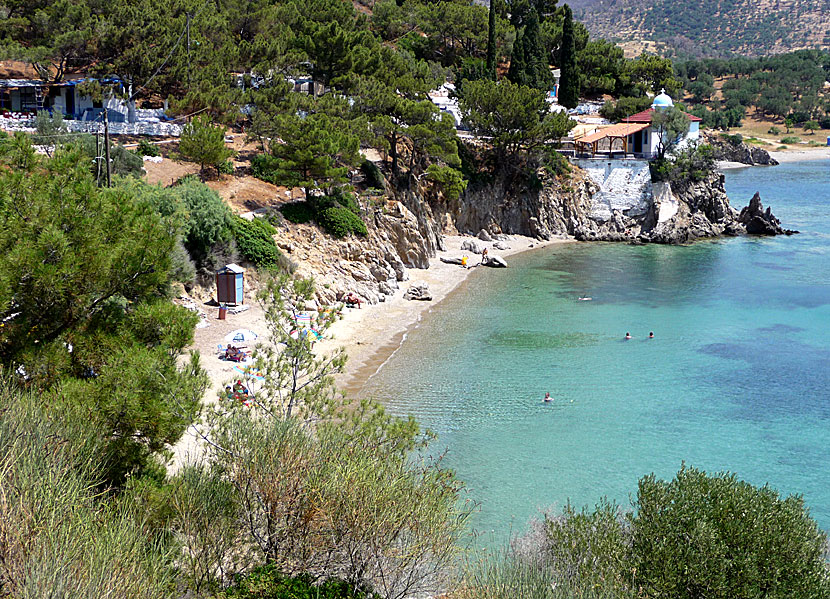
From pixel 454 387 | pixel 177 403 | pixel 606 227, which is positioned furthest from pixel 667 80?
pixel 177 403

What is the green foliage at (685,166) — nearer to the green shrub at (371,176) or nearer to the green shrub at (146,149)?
the green shrub at (371,176)

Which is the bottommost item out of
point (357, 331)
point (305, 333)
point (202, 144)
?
point (357, 331)

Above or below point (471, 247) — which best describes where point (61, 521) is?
above

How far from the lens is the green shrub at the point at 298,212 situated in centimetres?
4378

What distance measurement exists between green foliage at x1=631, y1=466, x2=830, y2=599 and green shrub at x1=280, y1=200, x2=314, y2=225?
102 feet

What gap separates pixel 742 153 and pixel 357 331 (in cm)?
10429

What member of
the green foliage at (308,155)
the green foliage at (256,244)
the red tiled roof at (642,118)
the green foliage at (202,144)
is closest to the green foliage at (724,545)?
the green foliage at (256,244)

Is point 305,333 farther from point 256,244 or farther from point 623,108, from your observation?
point 623,108

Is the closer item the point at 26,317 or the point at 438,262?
the point at 26,317

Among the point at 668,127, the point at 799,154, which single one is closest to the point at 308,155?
the point at 668,127

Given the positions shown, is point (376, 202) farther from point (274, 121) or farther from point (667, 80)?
point (667, 80)

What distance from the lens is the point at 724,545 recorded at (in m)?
14.1

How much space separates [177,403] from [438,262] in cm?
3837

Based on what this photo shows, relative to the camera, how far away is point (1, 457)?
12.6 m
